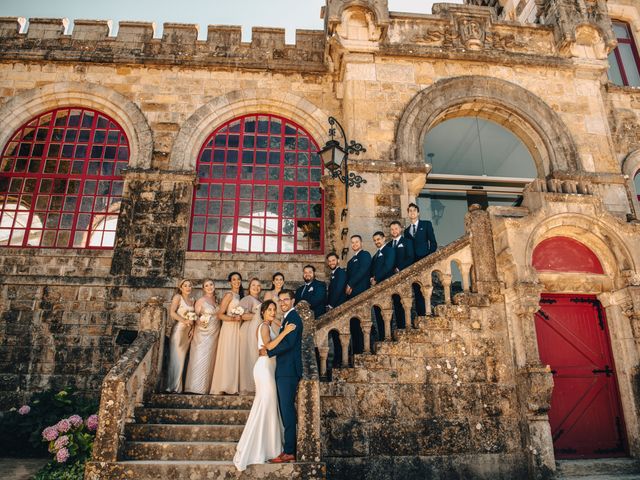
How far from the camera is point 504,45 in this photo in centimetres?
1013

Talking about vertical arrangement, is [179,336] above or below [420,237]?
below

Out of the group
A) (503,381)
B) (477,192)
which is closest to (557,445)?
(503,381)

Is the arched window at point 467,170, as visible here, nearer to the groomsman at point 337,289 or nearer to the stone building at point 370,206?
the stone building at point 370,206

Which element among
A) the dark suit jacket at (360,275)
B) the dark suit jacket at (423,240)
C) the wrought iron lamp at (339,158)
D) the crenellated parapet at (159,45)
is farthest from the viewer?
the crenellated parapet at (159,45)

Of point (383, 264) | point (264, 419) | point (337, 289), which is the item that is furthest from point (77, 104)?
point (264, 419)

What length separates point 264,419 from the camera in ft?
16.7

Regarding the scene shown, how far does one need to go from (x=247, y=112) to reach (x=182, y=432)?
7.12m

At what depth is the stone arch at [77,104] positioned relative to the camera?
32.6ft

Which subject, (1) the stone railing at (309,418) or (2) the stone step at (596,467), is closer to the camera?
(1) the stone railing at (309,418)

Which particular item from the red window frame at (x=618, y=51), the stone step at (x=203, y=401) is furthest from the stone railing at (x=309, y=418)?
the red window frame at (x=618, y=51)

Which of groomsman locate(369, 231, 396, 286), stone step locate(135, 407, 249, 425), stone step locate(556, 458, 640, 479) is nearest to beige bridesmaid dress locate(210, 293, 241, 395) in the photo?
stone step locate(135, 407, 249, 425)

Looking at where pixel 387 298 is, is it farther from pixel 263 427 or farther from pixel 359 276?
pixel 263 427

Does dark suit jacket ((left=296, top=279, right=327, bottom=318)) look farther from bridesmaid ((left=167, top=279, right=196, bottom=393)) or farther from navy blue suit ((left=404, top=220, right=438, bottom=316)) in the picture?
bridesmaid ((left=167, top=279, right=196, bottom=393))

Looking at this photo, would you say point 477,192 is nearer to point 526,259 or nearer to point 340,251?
point 340,251
